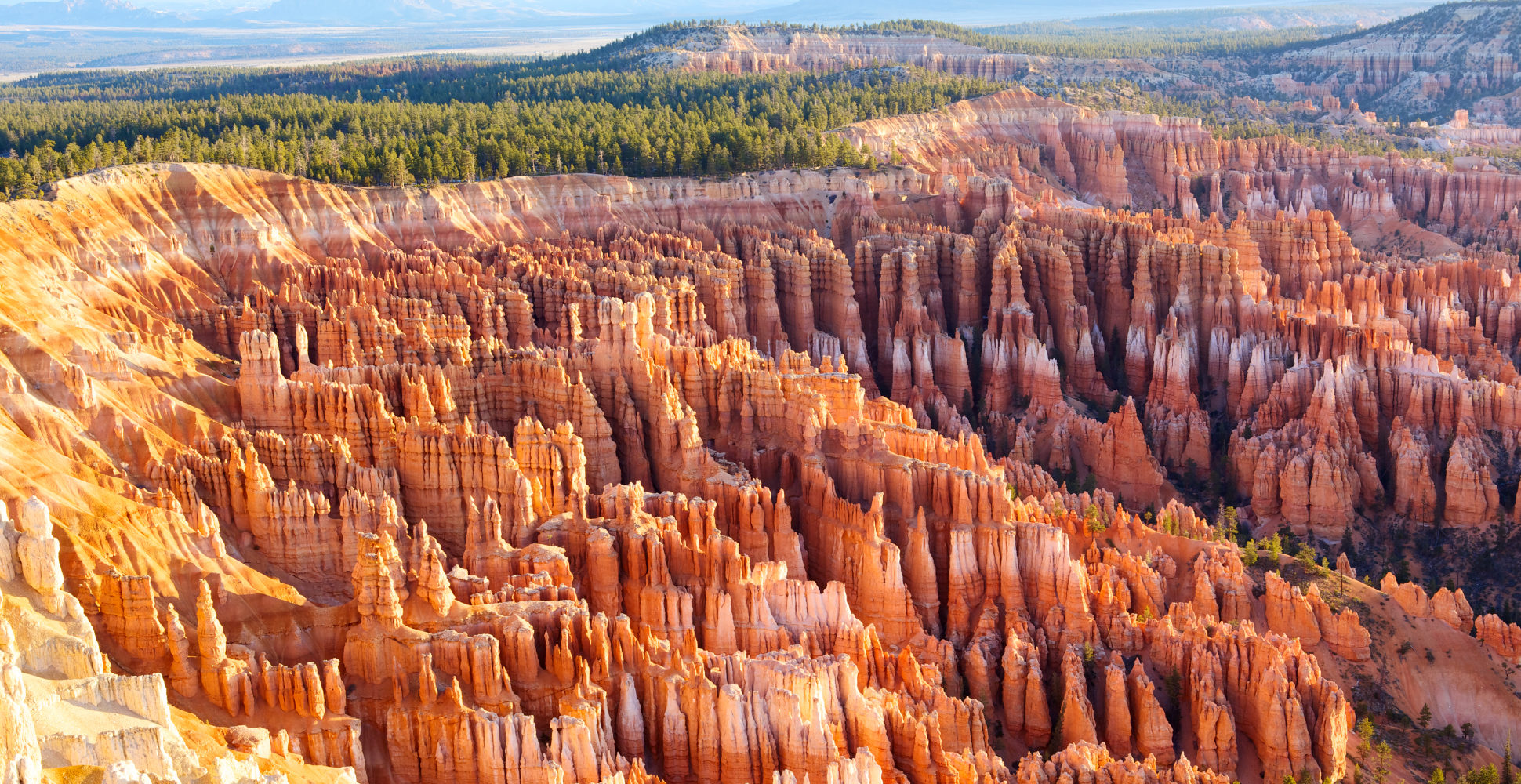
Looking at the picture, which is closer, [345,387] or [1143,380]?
[345,387]

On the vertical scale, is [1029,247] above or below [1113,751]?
above

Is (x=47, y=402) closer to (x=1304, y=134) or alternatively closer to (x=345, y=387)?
(x=345, y=387)

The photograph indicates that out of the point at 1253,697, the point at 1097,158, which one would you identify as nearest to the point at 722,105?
the point at 1097,158

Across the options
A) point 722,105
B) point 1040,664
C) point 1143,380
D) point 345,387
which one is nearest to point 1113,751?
point 1040,664

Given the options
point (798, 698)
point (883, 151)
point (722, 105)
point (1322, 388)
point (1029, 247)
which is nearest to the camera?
point (798, 698)

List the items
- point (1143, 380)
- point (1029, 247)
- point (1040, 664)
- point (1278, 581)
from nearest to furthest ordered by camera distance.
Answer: point (1040, 664)
point (1278, 581)
point (1143, 380)
point (1029, 247)

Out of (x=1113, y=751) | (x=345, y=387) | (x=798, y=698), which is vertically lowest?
(x=1113, y=751)
